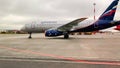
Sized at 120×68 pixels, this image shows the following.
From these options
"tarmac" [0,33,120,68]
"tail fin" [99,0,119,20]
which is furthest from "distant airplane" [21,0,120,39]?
"tarmac" [0,33,120,68]

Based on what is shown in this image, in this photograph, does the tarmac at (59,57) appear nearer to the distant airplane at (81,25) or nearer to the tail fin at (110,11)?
the distant airplane at (81,25)

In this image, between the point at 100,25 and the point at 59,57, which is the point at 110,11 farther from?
the point at 59,57

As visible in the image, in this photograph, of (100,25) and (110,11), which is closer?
(100,25)

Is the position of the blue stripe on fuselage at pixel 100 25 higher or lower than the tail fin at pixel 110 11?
lower

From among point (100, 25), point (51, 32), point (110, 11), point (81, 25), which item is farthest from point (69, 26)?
point (110, 11)

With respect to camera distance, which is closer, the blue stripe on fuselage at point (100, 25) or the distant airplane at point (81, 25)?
the distant airplane at point (81, 25)

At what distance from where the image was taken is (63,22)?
115ft

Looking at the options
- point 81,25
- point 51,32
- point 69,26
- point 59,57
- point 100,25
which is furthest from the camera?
point 81,25

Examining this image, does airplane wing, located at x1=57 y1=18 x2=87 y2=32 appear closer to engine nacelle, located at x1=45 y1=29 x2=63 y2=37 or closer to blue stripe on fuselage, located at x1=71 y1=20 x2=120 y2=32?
engine nacelle, located at x1=45 y1=29 x2=63 y2=37

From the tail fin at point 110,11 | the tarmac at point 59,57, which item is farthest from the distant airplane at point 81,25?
the tarmac at point 59,57

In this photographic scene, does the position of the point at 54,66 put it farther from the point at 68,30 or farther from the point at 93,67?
the point at 68,30

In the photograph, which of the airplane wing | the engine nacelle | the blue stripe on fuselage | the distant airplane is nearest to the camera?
the engine nacelle

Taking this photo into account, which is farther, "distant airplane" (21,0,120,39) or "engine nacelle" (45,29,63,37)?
"distant airplane" (21,0,120,39)

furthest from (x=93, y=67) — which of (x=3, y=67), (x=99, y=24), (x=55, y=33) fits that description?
(x=99, y=24)
